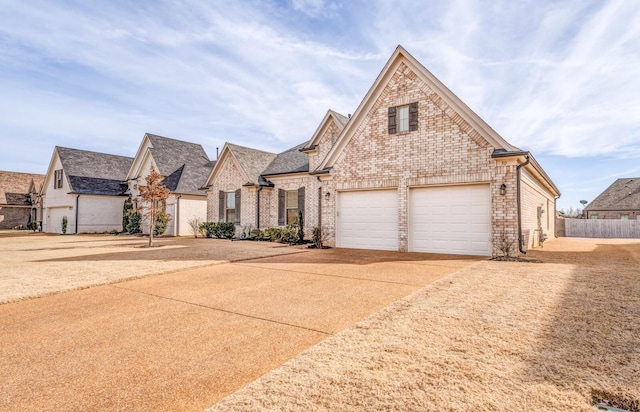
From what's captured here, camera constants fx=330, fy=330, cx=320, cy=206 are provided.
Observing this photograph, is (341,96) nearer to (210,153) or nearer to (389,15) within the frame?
(389,15)

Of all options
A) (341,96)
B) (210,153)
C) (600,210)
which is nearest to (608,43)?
(341,96)

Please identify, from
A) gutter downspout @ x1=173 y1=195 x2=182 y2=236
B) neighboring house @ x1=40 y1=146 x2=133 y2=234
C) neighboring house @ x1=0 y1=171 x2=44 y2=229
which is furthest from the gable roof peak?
neighboring house @ x1=0 y1=171 x2=44 y2=229

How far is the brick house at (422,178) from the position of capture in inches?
409

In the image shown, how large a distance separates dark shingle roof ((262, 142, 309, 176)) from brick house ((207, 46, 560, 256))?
188 inches

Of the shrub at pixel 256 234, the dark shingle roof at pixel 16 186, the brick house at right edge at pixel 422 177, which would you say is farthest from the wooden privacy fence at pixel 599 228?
the dark shingle roof at pixel 16 186

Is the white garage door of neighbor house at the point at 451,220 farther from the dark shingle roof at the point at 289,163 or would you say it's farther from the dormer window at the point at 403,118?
the dark shingle roof at the point at 289,163

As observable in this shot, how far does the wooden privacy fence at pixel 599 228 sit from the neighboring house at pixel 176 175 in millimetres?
26102

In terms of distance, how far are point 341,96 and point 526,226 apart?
421 inches

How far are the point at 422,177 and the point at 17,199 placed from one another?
4285 centimetres

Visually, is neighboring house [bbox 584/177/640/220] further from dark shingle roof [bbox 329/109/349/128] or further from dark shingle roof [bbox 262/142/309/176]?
dark shingle roof [bbox 262/142/309/176]

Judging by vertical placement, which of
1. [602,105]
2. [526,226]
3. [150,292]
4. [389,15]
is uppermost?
[389,15]

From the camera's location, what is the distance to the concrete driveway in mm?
2580

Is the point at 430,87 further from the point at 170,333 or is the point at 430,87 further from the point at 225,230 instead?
the point at 225,230

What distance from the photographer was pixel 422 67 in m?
11.5
